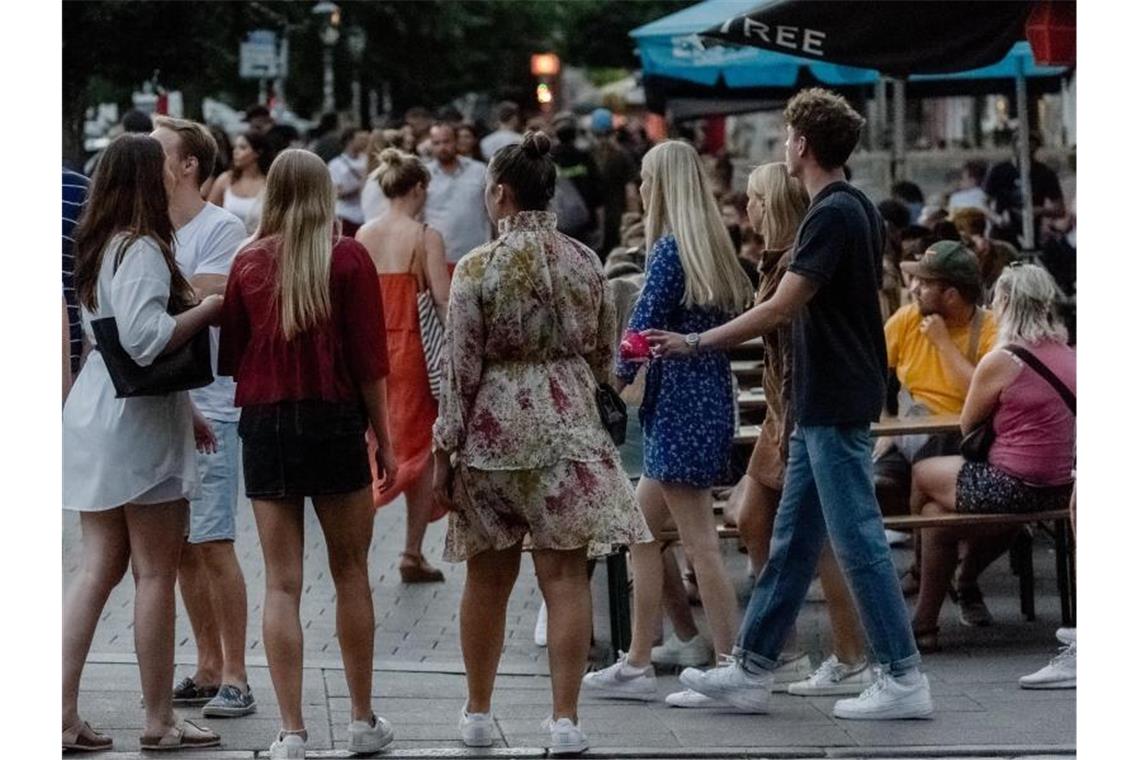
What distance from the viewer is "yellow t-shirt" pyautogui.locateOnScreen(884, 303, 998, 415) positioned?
908 centimetres

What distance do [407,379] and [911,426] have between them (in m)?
2.94

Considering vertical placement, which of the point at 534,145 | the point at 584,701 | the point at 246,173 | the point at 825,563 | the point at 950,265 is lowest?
the point at 584,701

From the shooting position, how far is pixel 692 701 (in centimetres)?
757

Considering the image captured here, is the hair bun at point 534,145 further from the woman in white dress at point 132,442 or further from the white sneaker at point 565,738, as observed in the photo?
the white sneaker at point 565,738

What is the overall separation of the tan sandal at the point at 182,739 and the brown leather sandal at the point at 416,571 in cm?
343

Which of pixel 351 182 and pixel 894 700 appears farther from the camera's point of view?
pixel 351 182

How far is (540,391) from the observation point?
22.1 ft

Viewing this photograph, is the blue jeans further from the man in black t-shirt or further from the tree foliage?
the tree foliage

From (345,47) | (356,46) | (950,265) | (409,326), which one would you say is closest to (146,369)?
(950,265)

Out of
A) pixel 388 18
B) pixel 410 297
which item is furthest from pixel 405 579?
pixel 388 18

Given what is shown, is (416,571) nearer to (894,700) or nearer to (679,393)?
(679,393)

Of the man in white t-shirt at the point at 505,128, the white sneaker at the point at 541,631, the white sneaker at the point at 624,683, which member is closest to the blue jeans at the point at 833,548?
the white sneaker at the point at 624,683

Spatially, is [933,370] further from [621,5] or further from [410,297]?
[621,5]

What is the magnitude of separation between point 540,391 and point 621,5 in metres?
49.3
